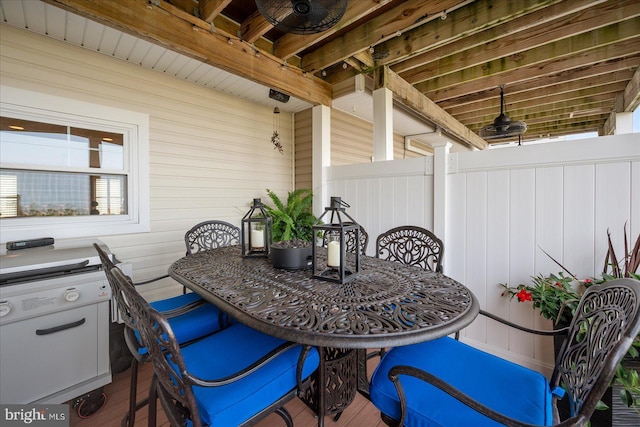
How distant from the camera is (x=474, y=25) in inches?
93.7

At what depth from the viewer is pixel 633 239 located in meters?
1.71

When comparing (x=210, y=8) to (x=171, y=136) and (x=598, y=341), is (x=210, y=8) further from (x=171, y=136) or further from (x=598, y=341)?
(x=598, y=341)

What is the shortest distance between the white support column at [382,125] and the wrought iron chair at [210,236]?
1.82 m

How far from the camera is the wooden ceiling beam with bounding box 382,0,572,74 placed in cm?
217

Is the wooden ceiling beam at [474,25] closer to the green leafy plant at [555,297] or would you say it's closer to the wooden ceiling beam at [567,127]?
the green leafy plant at [555,297]

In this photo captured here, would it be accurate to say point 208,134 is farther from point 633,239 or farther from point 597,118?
point 597,118

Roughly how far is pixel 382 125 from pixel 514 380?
2.71 metres

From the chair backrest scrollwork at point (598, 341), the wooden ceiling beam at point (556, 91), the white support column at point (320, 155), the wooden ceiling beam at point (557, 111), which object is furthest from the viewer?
the wooden ceiling beam at point (557, 111)

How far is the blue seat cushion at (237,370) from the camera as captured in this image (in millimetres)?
982

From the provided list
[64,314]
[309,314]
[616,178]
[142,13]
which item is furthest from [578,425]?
[142,13]

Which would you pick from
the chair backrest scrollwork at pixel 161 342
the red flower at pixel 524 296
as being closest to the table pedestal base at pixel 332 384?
the chair backrest scrollwork at pixel 161 342

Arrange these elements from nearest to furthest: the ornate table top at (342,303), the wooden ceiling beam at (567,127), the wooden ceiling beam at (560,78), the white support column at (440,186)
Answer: the ornate table top at (342,303)
the white support column at (440,186)
the wooden ceiling beam at (560,78)
the wooden ceiling beam at (567,127)

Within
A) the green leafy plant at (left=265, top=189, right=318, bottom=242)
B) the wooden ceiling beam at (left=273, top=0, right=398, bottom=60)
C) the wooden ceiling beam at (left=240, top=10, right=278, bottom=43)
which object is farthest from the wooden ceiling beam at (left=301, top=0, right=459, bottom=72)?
the green leafy plant at (left=265, top=189, right=318, bottom=242)

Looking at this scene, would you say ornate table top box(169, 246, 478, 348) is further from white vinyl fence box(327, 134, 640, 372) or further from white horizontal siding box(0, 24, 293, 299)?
white horizontal siding box(0, 24, 293, 299)
